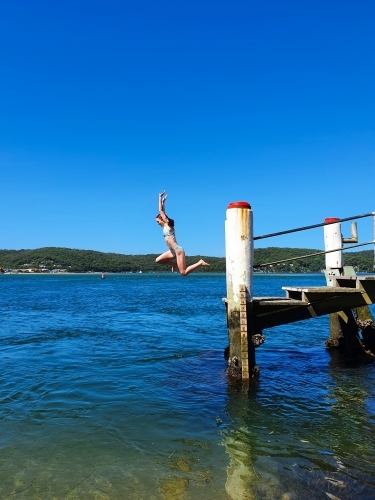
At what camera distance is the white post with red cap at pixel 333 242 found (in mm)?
12219

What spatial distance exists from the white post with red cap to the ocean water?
116 inches

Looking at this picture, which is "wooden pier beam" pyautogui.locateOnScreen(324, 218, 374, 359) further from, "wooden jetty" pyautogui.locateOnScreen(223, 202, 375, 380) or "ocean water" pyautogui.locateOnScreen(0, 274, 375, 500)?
"wooden jetty" pyautogui.locateOnScreen(223, 202, 375, 380)

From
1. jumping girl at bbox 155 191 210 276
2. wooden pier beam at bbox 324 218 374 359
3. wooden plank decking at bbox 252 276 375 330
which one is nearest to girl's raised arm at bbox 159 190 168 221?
jumping girl at bbox 155 191 210 276

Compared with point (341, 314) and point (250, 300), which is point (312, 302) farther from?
point (341, 314)

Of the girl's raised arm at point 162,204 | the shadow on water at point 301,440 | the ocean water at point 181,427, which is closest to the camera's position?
the shadow on water at point 301,440

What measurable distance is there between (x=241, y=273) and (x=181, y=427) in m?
3.45

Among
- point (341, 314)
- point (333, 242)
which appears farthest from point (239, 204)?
point (341, 314)

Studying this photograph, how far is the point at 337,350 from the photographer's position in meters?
13.8

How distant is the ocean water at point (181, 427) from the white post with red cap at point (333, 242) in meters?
2.95

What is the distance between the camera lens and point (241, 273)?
9227mm

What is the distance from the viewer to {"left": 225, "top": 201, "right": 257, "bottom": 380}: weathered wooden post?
9.16 meters

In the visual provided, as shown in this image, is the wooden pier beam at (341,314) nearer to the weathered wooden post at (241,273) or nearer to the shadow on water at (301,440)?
the shadow on water at (301,440)

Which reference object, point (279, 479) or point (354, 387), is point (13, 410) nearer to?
point (279, 479)

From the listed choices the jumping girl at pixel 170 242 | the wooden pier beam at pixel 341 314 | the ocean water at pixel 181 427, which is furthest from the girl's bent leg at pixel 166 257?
the wooden pier beam at pixel 341 314
